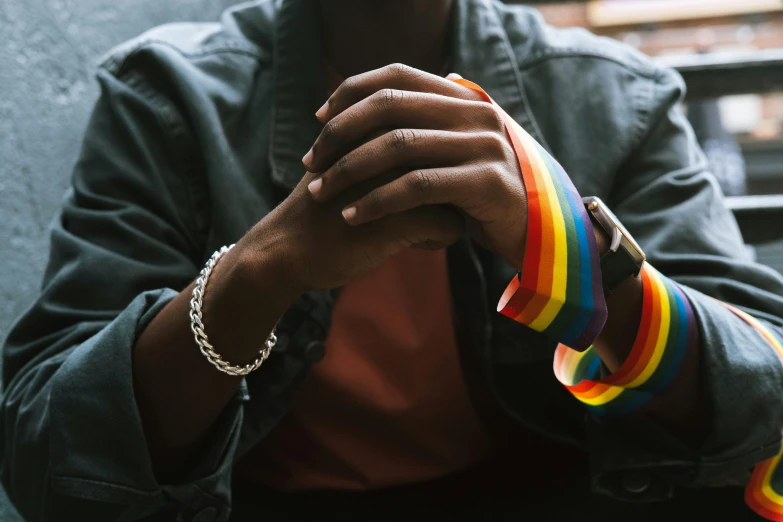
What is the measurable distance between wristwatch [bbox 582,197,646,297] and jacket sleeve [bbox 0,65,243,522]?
1.41ft

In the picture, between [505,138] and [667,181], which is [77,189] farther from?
[667,181]

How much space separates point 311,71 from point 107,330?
1.47 feet

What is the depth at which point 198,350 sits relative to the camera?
748 millimetres

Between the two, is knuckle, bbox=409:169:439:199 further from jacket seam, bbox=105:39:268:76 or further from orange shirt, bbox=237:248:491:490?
jacket seam, bbox=105:39:268:76

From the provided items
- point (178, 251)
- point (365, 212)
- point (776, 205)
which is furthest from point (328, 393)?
point (776, 205)

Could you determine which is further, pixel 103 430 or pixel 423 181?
pixel 103 430

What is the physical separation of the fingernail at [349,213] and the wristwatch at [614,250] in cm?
25

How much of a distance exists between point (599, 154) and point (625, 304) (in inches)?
11.6

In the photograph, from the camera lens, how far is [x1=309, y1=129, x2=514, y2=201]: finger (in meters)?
0.66

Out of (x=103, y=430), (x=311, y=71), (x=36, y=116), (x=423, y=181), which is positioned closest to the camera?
(x=423, y=181)

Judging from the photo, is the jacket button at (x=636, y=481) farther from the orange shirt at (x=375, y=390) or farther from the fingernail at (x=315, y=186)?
the fingernail at (x=315, y=186)

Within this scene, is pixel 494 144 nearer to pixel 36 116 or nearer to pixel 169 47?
pixel 169 47

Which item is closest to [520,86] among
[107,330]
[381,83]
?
[381,83]

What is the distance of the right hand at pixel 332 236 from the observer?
695 millimetres
